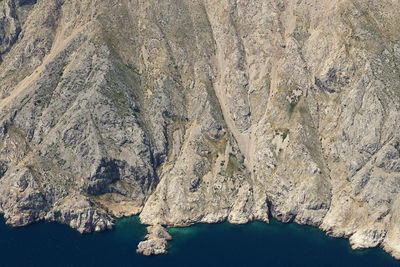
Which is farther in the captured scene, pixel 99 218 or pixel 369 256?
pixel 99 218

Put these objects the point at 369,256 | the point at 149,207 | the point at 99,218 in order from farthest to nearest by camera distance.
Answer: the point at 149,207
the point at 99,218
the point at 369,256

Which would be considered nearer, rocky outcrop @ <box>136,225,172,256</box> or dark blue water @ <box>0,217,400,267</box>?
dark blue water @ <box>0,217,400,267</box>

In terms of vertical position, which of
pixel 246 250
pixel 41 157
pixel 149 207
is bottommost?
pixel 246 250

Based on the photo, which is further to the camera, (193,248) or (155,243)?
(193,248)

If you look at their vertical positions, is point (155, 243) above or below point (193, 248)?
→ above


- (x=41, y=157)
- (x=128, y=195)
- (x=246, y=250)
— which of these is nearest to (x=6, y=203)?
(x=41, y=157)

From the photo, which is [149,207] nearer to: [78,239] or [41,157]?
[78,239]

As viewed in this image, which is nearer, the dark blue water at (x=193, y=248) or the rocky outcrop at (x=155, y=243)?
the dark blue water at (x=193, y=248)

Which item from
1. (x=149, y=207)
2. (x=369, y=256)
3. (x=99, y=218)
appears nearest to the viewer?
(x=369, y=256)
